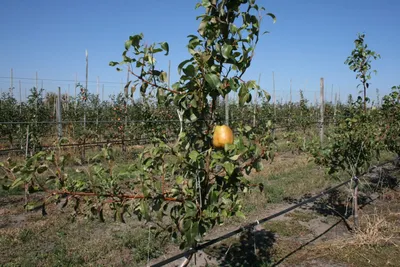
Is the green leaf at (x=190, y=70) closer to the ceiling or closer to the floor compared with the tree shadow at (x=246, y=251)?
closer to the ceiling

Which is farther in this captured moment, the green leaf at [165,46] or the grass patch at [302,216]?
the grass patch at [302,216]

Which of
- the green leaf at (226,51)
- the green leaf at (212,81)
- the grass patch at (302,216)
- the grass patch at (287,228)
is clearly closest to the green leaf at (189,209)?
the green leaf at (212,81)

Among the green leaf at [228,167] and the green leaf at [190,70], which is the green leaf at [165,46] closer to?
the green leaf at [190,70]

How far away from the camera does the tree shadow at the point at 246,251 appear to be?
2957mm

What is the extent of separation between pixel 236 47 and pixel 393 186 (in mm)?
5474

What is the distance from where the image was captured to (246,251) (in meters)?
3.22

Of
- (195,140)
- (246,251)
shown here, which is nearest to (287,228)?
(246,251)

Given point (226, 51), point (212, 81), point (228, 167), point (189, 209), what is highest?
point (226, 51)

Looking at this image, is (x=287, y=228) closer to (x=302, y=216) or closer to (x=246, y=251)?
(x=302, y=216)

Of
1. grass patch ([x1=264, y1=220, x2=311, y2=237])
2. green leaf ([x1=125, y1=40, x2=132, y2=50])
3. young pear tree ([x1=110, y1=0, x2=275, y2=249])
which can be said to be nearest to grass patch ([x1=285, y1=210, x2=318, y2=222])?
grass patch ([x1=264, y1=220, x2=311, y2=237])

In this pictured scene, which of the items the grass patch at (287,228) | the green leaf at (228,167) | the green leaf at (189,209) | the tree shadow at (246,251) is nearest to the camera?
the green leaf at (228,167)

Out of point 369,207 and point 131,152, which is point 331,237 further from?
point 131,152

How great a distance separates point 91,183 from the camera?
1336 millimetres

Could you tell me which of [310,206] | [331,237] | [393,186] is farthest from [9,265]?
[393,186]
